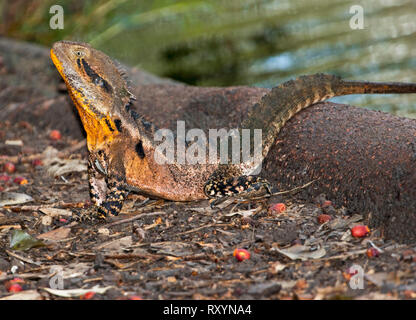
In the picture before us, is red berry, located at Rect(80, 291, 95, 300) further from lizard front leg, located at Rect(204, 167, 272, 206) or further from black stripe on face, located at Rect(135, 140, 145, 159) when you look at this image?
black stripe on face, located at Rect(135, 140, 145, 159)

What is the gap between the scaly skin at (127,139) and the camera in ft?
14.4

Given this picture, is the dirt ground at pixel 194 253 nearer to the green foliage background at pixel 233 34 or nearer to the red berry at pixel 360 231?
the red berry at pixel 360 231

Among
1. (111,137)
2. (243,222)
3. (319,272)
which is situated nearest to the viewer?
(319,272)

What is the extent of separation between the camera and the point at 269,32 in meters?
8.75

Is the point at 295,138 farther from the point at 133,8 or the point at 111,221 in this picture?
the point at 133,8

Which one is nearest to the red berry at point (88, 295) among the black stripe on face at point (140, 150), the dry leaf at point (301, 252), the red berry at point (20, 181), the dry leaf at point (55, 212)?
the dry leaf at point (301, 252)

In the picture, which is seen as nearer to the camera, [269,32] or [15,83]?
[15,83]

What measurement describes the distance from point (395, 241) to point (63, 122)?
457cm

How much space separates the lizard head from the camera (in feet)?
14.4

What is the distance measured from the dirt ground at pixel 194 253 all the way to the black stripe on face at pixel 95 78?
1000 mm

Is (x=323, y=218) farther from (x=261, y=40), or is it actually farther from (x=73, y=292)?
(x=261, y=40)

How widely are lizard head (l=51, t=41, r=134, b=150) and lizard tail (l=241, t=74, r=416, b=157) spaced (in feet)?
3.72

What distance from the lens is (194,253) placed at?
3.57 metres

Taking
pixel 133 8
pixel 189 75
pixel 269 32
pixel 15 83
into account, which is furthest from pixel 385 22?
pixel 15 83
